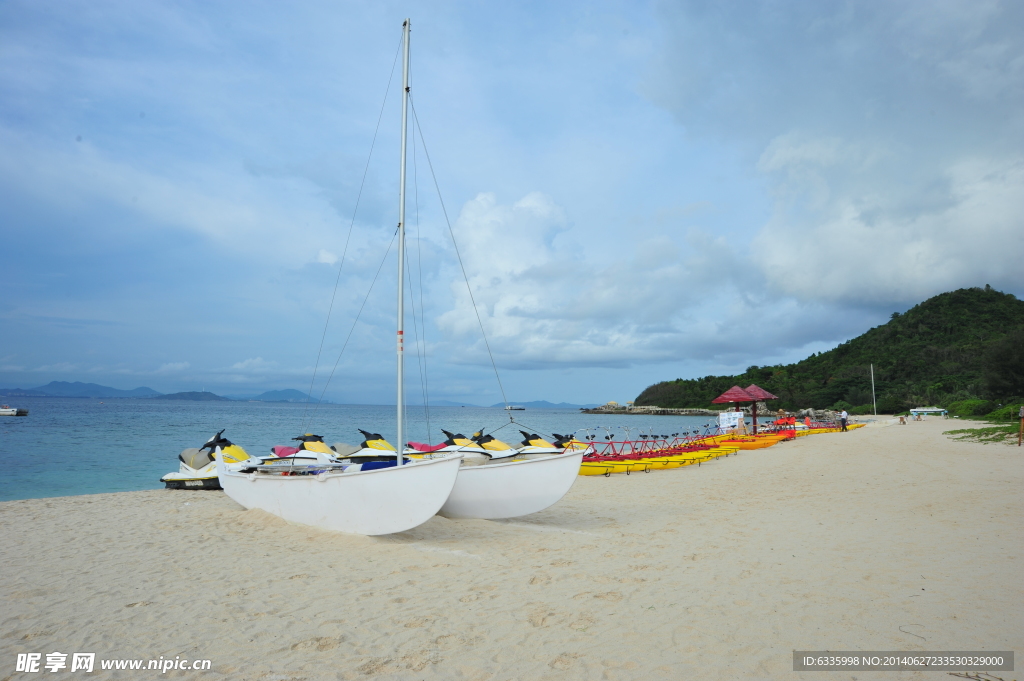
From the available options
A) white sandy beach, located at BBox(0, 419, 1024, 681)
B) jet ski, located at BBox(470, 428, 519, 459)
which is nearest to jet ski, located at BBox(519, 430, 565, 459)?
jet ski, located at BBox(470, 428, 519, 459)

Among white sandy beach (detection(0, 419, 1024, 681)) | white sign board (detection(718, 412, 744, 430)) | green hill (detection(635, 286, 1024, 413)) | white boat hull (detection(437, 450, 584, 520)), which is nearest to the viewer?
white sandy beach (detection(0, 419, 1024, 681))

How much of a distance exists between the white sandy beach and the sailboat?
0.26 m

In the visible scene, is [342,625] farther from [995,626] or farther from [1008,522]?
[1008,522]

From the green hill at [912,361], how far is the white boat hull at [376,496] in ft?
170

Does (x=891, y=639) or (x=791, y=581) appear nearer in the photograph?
(x=891, y=639)

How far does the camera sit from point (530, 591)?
504 cm

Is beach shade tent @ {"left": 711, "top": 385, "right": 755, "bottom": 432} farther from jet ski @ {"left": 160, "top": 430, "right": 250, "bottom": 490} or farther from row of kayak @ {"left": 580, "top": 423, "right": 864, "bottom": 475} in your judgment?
jet ski @ {"left": 160, "top": 430, "right": 250, "bottom": 490}

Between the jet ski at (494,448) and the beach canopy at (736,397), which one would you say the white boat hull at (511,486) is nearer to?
the jet ski at (494,448)

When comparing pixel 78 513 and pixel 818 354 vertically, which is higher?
pixel 818 354

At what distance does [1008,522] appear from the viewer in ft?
24.2

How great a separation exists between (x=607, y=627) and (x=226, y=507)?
364 inches

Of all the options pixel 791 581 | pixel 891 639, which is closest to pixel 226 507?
pixel 791 581

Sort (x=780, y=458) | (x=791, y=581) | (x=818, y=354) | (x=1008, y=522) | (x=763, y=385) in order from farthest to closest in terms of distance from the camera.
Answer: (x=818, y=354) → (x=763, y=385) → (x=780, y=458) → (x=1008, y=522) → (x=791, y=581)

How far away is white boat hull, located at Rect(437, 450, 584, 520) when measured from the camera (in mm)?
8391
